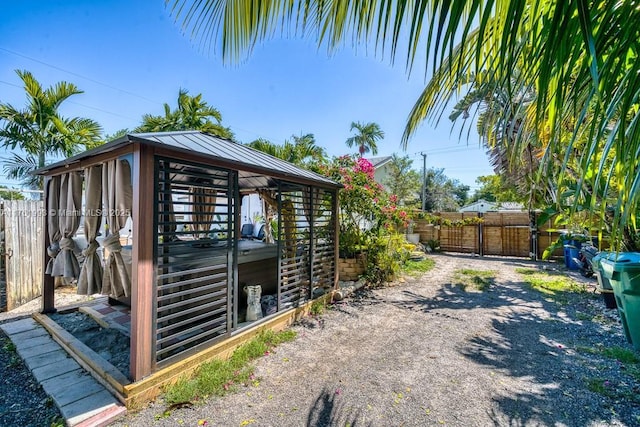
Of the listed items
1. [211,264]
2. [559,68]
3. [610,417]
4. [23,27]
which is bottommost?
[610,417]

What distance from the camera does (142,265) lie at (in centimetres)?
284

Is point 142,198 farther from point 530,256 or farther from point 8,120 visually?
point 530,256

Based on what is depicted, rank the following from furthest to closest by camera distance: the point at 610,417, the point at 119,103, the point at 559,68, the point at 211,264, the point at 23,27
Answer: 1. the point at 119,103
2. the point at 23,27
3. the point at 211,264
4. the point at 610,417
5. the point at 559,68

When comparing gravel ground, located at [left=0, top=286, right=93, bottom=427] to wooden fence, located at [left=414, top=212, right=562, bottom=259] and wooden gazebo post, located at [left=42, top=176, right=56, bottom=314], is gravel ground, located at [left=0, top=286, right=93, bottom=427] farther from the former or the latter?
wooden fence, located at [left=414, top=212, right=562, bottom=259]

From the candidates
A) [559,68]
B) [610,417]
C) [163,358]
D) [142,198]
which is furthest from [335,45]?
[610,417]

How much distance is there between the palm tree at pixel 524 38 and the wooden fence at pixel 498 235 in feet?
38.8

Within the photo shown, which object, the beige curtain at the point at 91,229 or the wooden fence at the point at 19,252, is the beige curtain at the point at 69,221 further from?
the wooden fence at the point at 19,252

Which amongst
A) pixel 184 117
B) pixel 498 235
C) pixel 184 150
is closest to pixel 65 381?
pixel 184 150

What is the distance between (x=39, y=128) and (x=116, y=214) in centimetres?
682

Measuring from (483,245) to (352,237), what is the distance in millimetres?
7983

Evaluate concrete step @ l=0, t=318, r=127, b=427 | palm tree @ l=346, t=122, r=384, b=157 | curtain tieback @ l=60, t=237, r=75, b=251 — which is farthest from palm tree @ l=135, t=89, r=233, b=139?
palm tree @ l=346, t=122, r=384, b=157

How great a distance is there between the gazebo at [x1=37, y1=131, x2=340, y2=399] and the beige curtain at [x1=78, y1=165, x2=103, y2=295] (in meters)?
0.01

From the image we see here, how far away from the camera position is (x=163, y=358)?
10.7 ft

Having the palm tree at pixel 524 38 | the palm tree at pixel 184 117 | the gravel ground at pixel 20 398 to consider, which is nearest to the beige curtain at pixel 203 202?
the gravel ground at pixel 20 398
